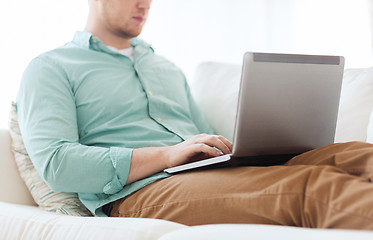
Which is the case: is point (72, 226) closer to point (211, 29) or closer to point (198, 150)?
point (198, 150)

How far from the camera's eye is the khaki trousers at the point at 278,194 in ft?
2.46

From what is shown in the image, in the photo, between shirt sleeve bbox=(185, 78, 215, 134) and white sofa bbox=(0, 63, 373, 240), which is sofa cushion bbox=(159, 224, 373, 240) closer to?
white sofa bbox=(0, 63, 373, 240)

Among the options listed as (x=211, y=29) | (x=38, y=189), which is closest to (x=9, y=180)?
(x=38, y=189)

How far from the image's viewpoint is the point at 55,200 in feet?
4.03

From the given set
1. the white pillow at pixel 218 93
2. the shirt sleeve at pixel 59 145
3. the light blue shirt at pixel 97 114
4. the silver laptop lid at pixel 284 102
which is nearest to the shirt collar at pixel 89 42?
the light blue shirt at pixel 97 114

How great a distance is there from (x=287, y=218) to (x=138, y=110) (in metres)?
A: 0.74

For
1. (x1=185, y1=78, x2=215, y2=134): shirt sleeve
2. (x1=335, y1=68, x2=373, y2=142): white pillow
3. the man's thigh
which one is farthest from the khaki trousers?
(x1=185, y1=78, x2=215, y2=134): shirt sleeve

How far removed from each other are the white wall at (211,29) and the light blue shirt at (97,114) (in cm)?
50

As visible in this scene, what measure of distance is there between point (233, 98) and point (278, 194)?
865mm

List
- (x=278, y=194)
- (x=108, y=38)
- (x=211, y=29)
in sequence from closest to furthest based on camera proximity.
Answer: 1. (x=278, y=194)
2. (x=108, y=38)
3. (x=211, y=29)

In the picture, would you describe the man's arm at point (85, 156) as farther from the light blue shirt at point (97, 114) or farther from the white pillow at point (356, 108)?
the white pillow at point (356, 108)

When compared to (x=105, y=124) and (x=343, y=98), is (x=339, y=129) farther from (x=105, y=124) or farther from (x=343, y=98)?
(x=105, y=124)

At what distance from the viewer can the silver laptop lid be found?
93cm

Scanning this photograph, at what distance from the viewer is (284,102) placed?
0.97 m
